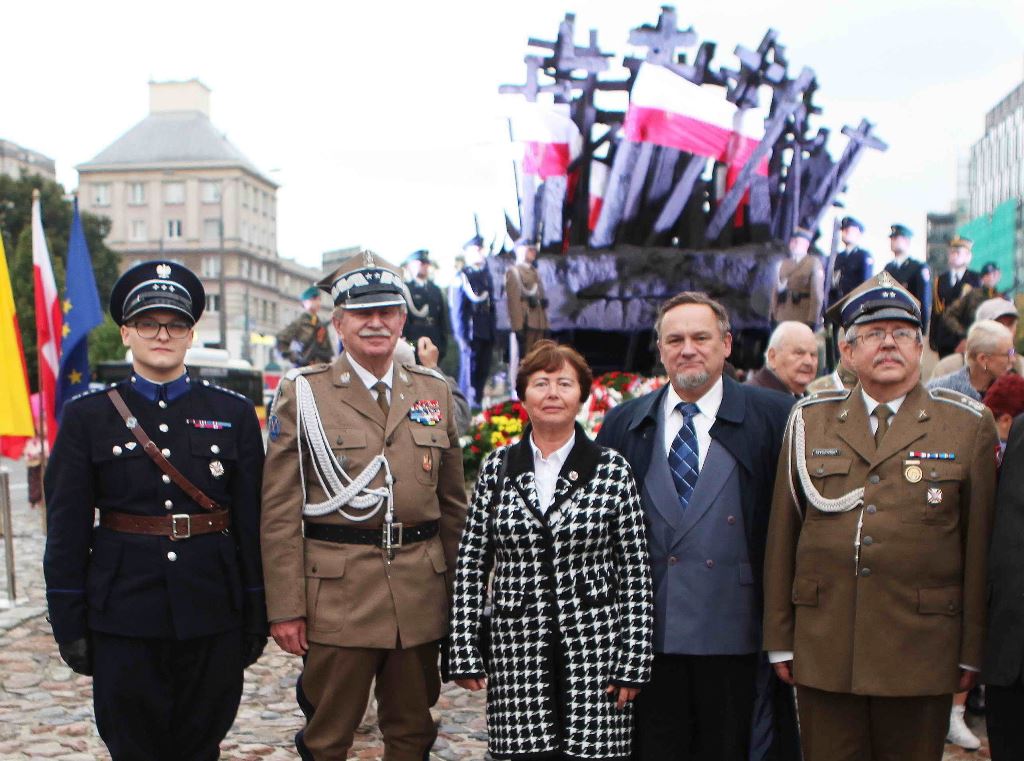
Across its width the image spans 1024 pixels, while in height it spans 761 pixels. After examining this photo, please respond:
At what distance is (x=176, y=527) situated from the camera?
371cm

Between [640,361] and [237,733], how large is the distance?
39.1 ft

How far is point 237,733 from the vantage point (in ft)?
18.2

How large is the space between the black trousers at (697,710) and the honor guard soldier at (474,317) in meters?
12.5

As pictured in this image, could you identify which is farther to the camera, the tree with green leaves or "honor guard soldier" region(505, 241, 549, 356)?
the tree with green leaves

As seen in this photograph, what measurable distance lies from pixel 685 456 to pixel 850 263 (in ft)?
37.3

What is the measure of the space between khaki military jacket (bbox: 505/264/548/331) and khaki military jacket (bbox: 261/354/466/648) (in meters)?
11.0

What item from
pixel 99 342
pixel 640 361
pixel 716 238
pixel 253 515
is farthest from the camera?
pixel 99 342

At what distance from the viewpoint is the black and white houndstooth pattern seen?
3.61 metres

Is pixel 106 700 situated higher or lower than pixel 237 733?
higher

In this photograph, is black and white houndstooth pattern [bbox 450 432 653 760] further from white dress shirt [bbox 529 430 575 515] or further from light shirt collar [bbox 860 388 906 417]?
light shirt collar [bbox 860 388 906 417]

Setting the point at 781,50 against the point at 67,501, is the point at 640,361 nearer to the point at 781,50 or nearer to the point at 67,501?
the point at 781,50

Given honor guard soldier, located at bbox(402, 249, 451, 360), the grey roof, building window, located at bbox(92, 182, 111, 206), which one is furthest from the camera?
building window, located at bbox(92, 182, 111, 206)

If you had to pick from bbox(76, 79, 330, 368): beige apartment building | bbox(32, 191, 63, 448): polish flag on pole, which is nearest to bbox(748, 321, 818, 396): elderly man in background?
bbox(32, 191, 63, 448): polish flag on pole

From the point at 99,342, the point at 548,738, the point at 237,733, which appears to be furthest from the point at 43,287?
the point at 99,342
